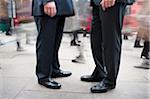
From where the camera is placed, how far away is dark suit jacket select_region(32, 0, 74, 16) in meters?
2.14

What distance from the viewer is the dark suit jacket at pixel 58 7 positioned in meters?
2.14

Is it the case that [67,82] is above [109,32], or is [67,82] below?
below

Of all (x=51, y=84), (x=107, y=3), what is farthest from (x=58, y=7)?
(x=51, y=84)

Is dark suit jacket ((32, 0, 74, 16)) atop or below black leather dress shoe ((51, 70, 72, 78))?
atop

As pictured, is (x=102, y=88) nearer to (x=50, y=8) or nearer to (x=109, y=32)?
(x=109, y=32)

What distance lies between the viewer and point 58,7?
2191mm

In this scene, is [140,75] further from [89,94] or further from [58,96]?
[58,96]

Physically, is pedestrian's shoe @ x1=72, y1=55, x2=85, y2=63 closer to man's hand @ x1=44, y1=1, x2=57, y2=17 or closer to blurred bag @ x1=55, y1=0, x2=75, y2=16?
blurred bag @ x1=55, y1=0, x2=75, y2=16

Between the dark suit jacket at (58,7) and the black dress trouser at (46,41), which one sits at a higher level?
the dark suit jacket at (58,7)

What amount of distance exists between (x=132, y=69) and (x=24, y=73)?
1094 millimetres

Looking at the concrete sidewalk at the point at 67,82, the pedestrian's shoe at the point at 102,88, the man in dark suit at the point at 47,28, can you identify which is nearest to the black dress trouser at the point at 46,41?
the man in dark suit at the point at 47,28

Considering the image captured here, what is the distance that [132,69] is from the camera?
3.02 meters

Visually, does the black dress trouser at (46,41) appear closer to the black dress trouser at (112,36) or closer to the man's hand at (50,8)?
the man's hand at (50,8)

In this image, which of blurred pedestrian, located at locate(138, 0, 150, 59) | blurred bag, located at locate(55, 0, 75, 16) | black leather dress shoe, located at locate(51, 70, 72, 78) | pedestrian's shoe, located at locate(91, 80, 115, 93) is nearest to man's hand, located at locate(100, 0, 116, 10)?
blurred bag, located at locate(55, 0, 75, 16)
